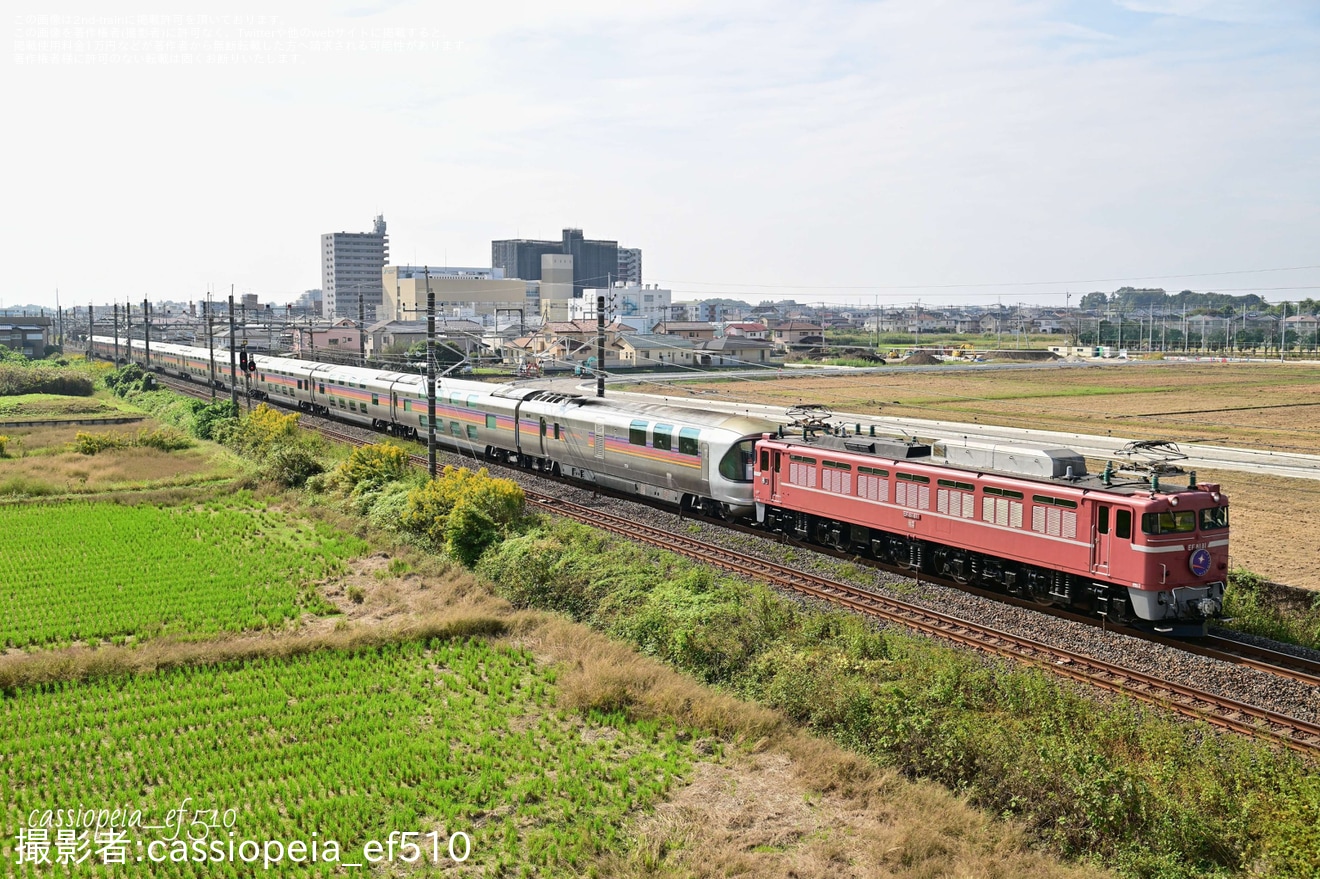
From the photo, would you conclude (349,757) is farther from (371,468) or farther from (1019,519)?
(371,468)

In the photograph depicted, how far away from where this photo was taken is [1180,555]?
62.6ft

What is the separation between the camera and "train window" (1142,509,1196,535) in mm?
18844

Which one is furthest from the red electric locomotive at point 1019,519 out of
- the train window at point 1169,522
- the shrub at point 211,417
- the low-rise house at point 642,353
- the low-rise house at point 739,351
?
the low-rise house at point 739,351

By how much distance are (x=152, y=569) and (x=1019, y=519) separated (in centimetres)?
2087

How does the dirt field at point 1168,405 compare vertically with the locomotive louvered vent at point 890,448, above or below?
below

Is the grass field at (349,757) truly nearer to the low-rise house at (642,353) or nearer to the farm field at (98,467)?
the farm field at (98,467)

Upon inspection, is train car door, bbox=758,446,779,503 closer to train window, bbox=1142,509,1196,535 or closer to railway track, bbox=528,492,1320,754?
railway track, bbox=528,492,1320,754

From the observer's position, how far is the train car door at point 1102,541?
19.5 meters

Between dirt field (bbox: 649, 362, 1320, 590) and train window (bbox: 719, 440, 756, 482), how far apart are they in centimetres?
1226

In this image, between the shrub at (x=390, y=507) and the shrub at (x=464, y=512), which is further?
the shrub at (x=390, y=507)

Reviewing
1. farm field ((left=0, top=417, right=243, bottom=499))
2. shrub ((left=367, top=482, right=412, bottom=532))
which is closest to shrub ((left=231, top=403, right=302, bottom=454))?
farm field ((left=0, top=417, right=243, bottom=499))

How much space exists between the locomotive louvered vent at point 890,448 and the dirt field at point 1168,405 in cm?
808

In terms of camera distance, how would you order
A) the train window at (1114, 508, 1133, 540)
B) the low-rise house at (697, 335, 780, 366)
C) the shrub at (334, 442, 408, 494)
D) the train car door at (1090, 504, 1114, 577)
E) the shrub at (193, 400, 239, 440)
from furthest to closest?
the low-rise house at (697, 335, 780, 366) → the shrub at (193, 400, 239, 440) → the shrub at (334, 442, 408, 494) → the train car door at (1090, 504, 1114, 577) → the train window at (1114, 508, 1133, 540)

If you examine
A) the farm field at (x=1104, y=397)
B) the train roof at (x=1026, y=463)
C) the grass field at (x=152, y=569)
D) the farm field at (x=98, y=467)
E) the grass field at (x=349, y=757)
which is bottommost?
the grass field at (x=349, y=757)
